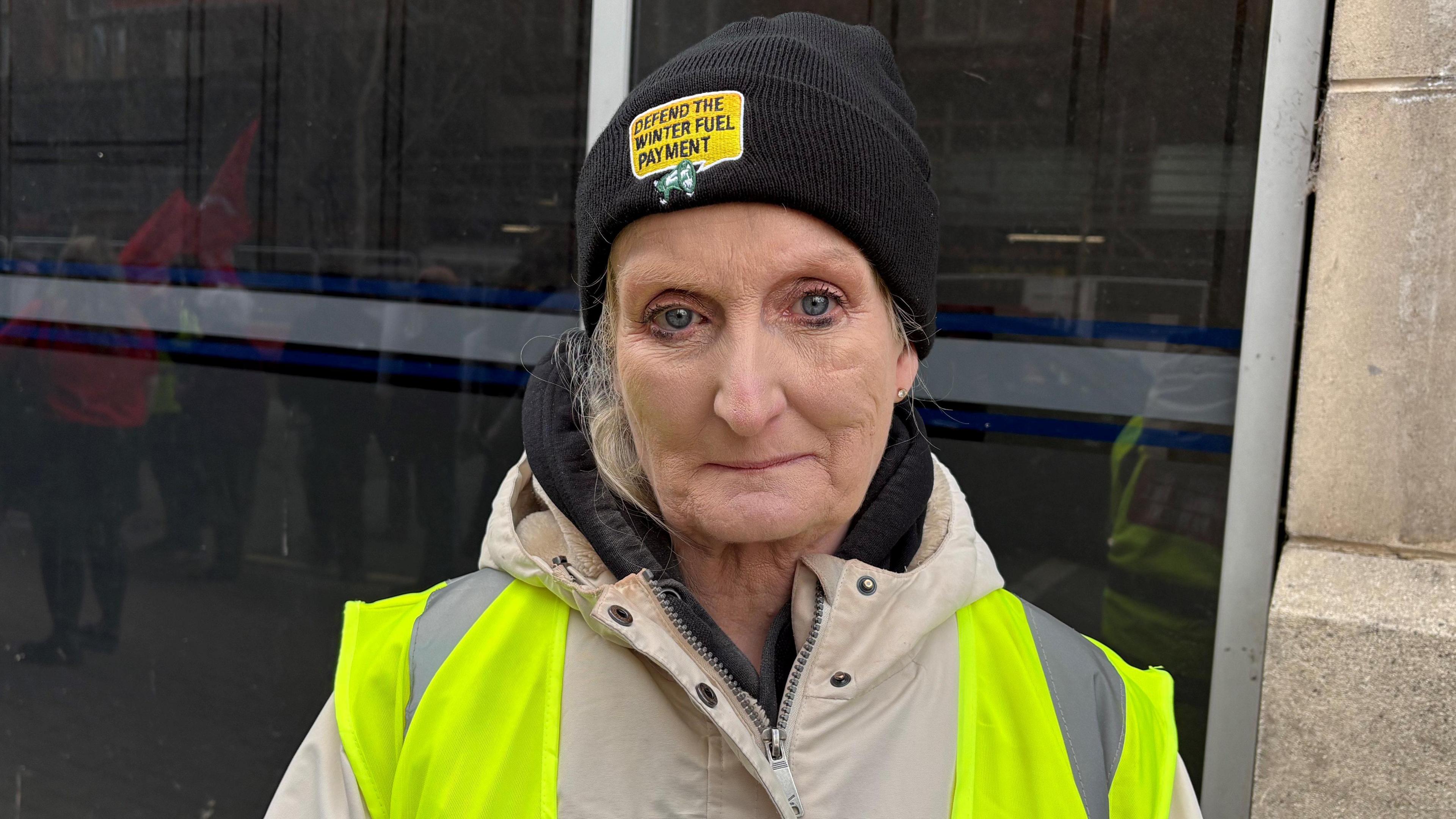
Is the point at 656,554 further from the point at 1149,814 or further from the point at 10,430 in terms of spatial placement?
the point at 10,430

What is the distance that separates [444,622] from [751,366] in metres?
0.53

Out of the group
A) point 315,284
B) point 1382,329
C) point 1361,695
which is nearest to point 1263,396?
point 1382,329

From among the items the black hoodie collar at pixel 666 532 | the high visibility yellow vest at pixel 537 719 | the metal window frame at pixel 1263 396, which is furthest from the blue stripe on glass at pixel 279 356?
the metal window frame at pixel 1263 396

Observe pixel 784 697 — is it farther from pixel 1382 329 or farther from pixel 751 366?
pixel 1382 329

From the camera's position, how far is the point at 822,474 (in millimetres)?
1364

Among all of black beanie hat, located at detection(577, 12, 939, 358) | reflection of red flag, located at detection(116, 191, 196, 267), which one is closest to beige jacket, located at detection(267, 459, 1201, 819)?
black beanie hat, located at detection(577, 12, 939, 358)

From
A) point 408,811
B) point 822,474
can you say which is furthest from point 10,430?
point 822,474

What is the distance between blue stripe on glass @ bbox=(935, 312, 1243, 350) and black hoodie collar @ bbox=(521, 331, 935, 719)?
1.01 metres

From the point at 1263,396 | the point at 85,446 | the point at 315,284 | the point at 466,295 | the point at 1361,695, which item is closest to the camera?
the point at 1361,695

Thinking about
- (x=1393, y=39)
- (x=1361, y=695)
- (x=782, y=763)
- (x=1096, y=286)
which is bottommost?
(x=1361, y=695)

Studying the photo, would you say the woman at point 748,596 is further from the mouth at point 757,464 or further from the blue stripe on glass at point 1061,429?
the blue stripe on glass at point 1061,429

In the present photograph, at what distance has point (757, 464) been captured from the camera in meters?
1.33

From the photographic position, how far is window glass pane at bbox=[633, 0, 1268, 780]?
2.46 metres

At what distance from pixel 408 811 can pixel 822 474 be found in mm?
640
